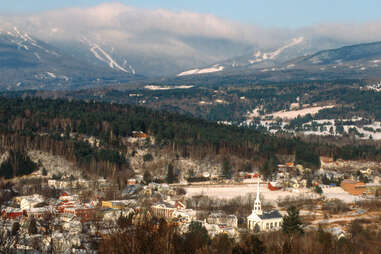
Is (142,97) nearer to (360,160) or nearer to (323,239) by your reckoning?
(360,160)

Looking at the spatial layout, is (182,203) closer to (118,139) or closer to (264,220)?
(264,220)

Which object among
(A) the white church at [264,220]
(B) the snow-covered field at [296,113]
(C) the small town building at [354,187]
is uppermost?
(A) the white church at [264,220]

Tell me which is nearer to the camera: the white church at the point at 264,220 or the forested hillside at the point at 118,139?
the white church at the point at 264,220

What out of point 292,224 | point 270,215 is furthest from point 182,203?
point 292,224

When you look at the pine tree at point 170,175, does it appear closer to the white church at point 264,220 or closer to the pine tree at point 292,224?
the white church at point 264,220

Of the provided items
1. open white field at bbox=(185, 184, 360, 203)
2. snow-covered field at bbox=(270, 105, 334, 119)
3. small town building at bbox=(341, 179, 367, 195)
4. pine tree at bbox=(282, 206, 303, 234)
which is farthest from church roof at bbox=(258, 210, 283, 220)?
snow-covered field at bbox=(270, 105, 334, 119)

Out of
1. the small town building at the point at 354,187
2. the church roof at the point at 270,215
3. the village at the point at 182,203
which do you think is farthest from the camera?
the small town building at the point at 354,187

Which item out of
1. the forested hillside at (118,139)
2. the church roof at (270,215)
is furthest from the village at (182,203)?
the forested hillside at (118,139)

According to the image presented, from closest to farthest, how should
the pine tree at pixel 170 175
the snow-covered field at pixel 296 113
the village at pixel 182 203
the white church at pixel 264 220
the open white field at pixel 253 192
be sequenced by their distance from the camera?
the village at pixel 182 203 → the white church at pixel 264 220 → the open white field at pixel 253 192 → the pine tree at pixel 170 175 → the snow-covered field at pixel 296 113
